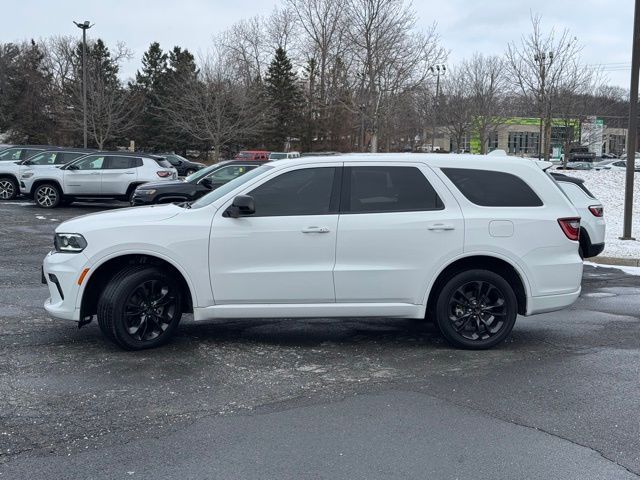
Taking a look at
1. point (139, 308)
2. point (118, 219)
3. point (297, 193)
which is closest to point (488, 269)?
point (297, 193)

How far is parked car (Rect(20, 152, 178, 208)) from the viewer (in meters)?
20.1

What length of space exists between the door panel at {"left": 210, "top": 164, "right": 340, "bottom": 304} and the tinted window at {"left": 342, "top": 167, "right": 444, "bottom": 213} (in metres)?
0.31

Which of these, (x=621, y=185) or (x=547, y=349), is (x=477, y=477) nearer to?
(x=547, y=349)

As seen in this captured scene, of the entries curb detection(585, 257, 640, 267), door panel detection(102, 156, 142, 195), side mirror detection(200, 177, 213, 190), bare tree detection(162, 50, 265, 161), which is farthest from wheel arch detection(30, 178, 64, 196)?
bare tree detection(162, 50, 265, 161)

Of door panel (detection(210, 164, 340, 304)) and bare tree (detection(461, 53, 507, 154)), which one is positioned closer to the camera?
door panel (detection(210, 164, 340, 304))

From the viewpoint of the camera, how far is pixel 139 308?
6160mm

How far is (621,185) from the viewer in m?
22.8

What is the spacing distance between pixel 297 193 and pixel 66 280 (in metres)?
2.21

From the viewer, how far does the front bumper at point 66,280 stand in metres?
6.05

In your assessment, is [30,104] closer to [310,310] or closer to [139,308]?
[139,308]

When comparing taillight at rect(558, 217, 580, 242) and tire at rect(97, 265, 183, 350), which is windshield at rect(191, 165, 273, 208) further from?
taillight at rect(558, 217, 580, 242)

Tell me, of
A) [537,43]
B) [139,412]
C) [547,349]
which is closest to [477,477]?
[139,412]

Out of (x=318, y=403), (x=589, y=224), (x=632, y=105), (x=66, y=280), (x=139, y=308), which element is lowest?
(x=318, y=403)

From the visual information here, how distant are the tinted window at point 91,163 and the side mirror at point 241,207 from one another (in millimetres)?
15232
